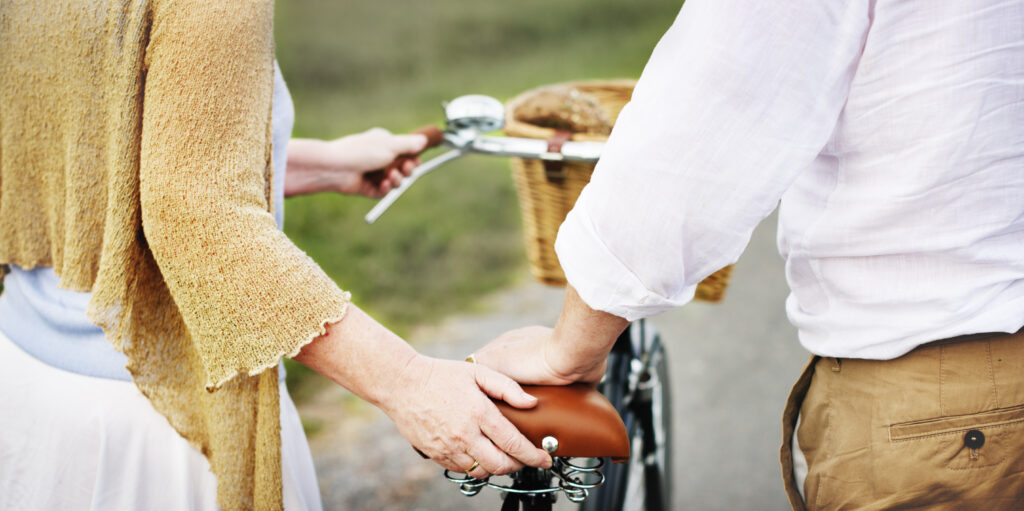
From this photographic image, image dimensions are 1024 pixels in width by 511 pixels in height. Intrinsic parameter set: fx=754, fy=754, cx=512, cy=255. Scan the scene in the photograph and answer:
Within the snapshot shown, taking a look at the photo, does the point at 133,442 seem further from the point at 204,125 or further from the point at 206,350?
the point at 204,125

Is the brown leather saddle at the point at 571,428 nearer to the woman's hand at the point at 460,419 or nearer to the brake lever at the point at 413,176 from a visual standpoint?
the woman's hand at the point at 460,419

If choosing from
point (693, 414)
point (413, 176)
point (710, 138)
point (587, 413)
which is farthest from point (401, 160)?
point (693, 414)

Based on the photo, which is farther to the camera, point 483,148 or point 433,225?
point 433,225

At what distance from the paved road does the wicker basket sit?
1473 mm

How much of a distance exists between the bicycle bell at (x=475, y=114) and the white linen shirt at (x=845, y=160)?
74 centimetres

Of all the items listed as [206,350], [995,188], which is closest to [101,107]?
[206,350]

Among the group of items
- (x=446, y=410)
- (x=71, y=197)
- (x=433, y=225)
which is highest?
(x=71, y=197)

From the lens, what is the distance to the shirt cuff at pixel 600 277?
3.60 ft

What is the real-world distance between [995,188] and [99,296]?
1.30 m

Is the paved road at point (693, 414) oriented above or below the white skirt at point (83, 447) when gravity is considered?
below

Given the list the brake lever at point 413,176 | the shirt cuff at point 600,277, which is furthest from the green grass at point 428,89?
the shirt cuff at point 600,277

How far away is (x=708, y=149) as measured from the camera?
3.33ft

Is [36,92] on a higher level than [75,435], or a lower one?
higher

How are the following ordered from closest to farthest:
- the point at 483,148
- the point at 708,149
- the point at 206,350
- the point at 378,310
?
the point at 708,149, the point at 206,350, the point at 483,148, the point at 378,310
